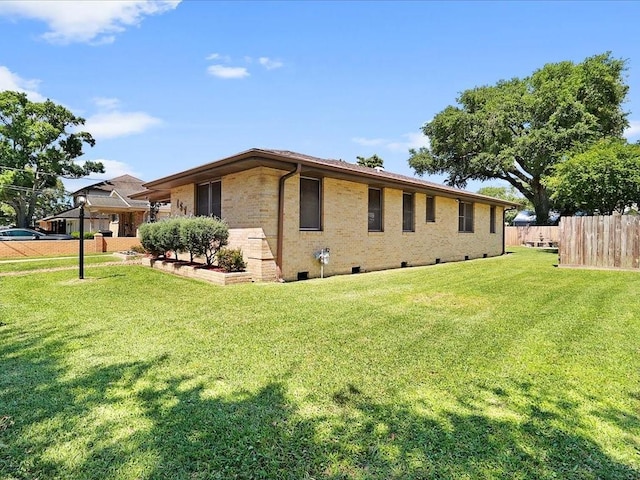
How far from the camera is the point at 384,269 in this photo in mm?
12391

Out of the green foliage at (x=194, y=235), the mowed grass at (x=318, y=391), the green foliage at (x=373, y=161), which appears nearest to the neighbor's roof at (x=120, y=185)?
the green foliage at (x=373, y=161)

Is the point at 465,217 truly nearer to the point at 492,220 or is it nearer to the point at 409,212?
the point at 492,220

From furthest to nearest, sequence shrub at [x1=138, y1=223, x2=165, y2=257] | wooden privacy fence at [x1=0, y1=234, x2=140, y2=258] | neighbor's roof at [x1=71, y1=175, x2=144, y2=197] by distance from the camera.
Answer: neighbor's roof at [x1=71, y1=175, x2=144, y2=197], wooden privacy fence at [x1=0, y1=234, x2=140, y2=258], shrub at [x1=138, y1=223, x2=165, y2=257]

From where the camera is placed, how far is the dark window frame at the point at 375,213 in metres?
12.1

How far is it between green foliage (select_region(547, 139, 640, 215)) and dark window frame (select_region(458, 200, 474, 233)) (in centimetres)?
477

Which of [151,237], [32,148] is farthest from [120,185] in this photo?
[151,237]

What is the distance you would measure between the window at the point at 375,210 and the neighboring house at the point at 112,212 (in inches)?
588

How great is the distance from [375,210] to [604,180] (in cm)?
1170

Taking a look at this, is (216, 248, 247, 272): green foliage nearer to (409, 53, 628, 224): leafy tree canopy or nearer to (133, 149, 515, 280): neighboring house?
(133, 149, 515, 280): neighboring house

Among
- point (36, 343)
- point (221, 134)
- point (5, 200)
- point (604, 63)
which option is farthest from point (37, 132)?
point (604, 63)

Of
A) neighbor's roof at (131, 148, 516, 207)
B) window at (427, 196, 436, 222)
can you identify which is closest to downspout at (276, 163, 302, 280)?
neighbor's roof at (131, 148, 516, 207)

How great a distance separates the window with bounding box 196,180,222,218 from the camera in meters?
11.3

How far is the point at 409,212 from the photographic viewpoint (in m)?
13.8

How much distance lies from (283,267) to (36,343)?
225 inches
